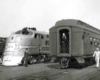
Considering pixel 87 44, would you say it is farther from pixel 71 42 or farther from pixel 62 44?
pixel 62 44

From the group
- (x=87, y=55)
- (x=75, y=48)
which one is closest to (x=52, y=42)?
(x=75, y=48)

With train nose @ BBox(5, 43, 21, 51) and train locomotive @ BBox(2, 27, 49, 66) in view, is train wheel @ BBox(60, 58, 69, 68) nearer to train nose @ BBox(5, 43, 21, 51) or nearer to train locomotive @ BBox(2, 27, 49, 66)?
train locomotive @ BBox(2, 27, 49, 66)

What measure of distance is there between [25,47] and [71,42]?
16.1 ft

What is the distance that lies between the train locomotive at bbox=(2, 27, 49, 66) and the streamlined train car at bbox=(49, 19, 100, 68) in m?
3.09

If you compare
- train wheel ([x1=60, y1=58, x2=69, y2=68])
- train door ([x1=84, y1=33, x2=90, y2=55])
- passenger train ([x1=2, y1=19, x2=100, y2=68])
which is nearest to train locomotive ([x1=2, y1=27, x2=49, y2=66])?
passenger train ([x1=2, y1=19, x2=100, y2=68])

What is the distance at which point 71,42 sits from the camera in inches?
445

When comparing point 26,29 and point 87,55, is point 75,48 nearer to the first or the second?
point 87,55

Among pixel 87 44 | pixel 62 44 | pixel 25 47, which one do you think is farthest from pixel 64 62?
pixel 25 47

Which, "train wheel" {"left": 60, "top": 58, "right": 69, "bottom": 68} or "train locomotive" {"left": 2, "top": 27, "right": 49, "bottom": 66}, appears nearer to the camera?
"train wheel" {"left": 60, "top": 58, "right": 69, "bottom": 68}

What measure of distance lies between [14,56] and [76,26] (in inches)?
236

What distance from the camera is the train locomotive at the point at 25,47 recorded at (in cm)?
1334

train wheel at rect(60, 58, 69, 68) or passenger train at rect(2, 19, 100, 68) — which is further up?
passenger train at rect(2, 19, 100, 68)

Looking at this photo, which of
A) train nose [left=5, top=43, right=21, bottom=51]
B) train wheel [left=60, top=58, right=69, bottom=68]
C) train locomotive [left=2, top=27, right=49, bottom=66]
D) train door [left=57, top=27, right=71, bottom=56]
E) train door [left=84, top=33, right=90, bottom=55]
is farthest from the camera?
train nose [left=5, top=43, right=21, bottom=51]

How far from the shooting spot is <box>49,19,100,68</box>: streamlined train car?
11203 mm
